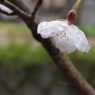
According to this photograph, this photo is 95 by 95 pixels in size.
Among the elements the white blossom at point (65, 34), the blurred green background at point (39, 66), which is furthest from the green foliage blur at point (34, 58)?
the white blossom at point (65, 34)

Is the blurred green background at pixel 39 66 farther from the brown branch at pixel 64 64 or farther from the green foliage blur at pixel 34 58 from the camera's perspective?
the brown branch at pixel 64 64

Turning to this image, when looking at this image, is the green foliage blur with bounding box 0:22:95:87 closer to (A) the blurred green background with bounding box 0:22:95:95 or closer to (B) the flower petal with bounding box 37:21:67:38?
(A) the blurred green background with bounding box 0:22:95:95

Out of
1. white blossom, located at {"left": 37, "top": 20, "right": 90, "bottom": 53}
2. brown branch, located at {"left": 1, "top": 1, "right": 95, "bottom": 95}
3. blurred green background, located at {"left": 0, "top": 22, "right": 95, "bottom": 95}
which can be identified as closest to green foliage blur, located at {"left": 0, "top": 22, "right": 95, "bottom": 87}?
blurred green background, located at {"left": 0, "top": 22, "right": 95, "bottom": 95}

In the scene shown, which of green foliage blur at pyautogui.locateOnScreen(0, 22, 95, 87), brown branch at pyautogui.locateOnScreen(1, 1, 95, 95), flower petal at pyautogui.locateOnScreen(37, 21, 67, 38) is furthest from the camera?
green foliage blur at pyautogui.locateOnScreen(0, 22, 95, 87)

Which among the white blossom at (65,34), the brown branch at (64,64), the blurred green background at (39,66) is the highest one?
the white blossom at (65,34)

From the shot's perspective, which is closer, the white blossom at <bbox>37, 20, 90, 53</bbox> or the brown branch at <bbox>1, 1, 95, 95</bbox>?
the white blossom at <bbox>37, 20, 90, 53</bbox>

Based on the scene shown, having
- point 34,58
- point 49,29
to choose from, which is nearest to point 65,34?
point 49,29
